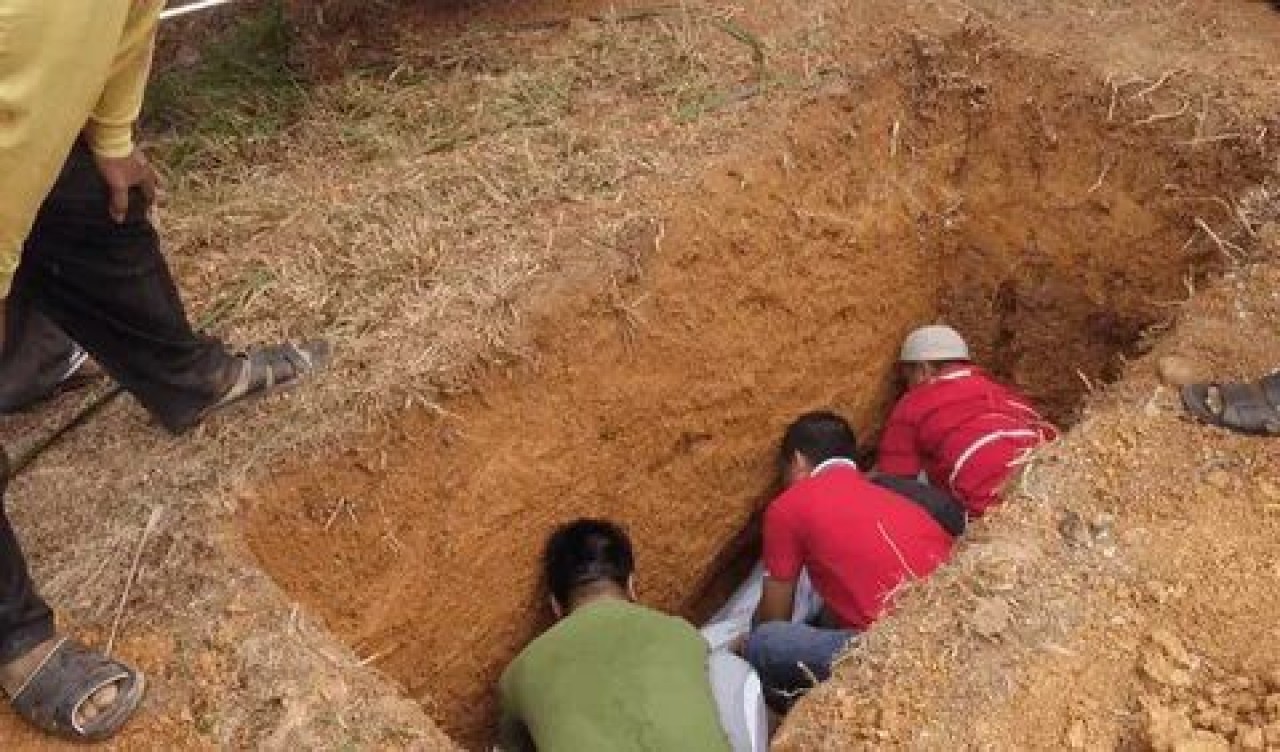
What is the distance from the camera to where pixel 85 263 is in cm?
319

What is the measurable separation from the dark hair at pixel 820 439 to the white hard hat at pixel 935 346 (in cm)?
46

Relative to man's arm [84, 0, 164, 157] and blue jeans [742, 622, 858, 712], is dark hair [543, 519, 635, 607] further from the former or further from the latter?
man's arm [84, 0, 164, 157]

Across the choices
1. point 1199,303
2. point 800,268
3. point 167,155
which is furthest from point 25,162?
point 1199,303

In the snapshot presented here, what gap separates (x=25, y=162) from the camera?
2475 millimetres

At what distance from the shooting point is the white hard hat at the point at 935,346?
502 cm

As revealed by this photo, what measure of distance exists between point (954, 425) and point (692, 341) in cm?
96

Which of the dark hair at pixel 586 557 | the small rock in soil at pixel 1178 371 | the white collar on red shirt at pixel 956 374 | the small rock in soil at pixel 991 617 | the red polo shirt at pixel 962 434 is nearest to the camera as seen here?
the small rock in soil at pixel 991 617

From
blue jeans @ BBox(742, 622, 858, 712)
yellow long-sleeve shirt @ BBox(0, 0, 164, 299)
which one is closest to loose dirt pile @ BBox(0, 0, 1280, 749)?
blue jeans @ BBox(742, 622, 858, 712)

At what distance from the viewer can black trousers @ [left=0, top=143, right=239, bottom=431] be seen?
310cm

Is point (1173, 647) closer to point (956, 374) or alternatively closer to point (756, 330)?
point (956, 374)

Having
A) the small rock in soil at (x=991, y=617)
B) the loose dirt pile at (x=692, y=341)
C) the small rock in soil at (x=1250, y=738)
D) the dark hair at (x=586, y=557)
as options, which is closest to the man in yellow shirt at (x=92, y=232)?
the loose dirt pile at (x=692, y=341)

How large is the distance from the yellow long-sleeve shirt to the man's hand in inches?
16.7

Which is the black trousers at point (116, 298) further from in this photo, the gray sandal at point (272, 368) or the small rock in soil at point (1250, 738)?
the small rock in soil at point (1250, 738)

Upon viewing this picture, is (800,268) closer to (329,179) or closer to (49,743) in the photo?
(329,179)
